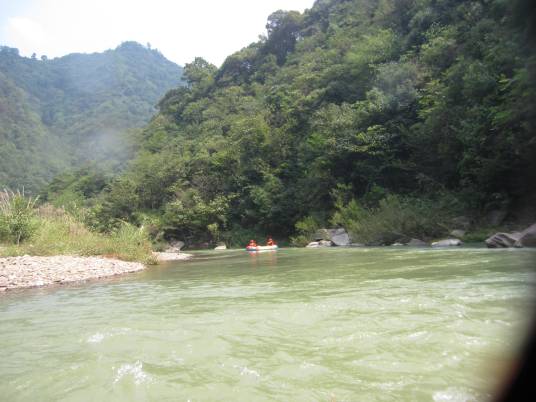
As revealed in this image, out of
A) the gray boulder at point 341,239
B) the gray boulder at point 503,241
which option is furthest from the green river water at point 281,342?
the gray boulder at point 341,239

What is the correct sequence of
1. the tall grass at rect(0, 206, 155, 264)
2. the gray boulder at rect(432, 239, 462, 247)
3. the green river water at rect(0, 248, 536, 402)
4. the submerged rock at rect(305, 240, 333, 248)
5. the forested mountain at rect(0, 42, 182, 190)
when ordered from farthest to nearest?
the forested mountain at rect(0, 42, 182, 190)
the submerged rock at rect(305, 240, 333, 248)
the gray boulder at rect(432, 239, 462, 247)
the tall grass at rect(0, 206, 155, 264)
the green river water at rect(0, 248, 536, 402)

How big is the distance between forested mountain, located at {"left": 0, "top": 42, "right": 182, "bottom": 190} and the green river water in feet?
162

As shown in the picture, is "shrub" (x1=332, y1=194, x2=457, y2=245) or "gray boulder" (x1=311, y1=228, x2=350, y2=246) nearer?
"shrub" (x1=332, y1=194, x2=457, y2=245)

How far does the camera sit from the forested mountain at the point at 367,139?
47.7 ft

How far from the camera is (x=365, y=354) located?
2.97 m

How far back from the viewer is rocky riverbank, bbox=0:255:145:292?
28.4 feet

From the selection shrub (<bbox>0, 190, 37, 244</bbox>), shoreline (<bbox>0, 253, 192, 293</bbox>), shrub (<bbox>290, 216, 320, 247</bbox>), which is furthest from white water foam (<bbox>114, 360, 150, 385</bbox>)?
shrub (<bbox>290, 216, 320, 247</bbox>)

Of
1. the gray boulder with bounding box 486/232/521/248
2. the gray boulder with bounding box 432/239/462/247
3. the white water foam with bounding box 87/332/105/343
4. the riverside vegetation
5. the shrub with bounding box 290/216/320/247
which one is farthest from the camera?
the shrub with bounding box 290/216/320/247

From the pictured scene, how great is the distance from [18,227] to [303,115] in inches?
792

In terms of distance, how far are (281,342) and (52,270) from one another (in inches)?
318

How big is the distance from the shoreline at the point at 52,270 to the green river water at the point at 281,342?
2789mm

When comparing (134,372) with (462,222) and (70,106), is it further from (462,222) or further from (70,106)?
(70,106)

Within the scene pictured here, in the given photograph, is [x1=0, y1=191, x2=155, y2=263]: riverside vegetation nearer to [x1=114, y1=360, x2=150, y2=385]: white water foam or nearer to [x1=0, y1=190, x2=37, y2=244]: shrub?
[x1=0, y1=190, x2=37, y2=244]: shrub

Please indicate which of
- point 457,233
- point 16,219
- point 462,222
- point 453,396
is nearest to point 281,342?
point 453,396
